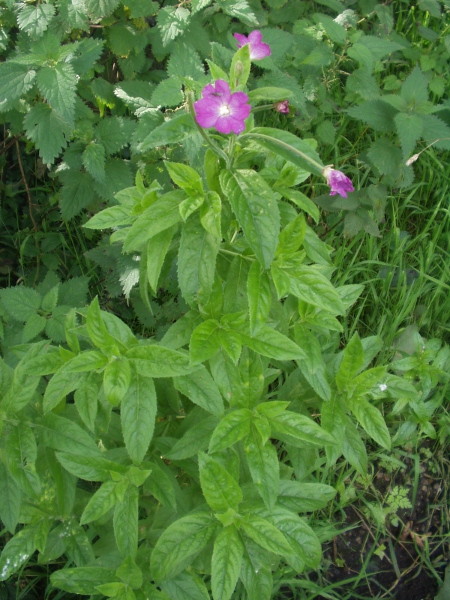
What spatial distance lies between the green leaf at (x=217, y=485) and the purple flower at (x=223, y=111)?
2.64ft

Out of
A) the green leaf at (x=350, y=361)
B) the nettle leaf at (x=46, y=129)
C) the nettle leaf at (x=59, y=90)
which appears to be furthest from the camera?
the nettle leaf at (x=46, y=129)

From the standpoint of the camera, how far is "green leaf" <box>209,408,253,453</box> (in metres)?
1.42

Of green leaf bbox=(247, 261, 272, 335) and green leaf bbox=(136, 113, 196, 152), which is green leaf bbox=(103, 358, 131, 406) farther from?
green leaf bbox=(136, 113, 196, 152)

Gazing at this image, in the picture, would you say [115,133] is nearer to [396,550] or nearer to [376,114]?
[376,114]

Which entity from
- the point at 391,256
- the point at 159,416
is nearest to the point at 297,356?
the point at 159,416

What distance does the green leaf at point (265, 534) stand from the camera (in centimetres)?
139

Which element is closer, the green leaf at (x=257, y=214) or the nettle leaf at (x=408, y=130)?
the green leaf at (x=257, y=214)

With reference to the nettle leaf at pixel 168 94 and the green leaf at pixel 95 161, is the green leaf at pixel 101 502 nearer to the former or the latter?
the green leaf at pixel 95 161

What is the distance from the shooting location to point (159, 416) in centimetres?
186

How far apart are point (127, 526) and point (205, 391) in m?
0.41

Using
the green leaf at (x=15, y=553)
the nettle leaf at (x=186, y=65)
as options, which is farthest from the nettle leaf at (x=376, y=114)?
the green leaf at (x=15, y=553)

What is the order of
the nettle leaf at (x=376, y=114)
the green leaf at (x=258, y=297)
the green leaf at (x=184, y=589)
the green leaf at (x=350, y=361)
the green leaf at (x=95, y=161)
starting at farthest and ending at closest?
the nettle leaf at (x=376, y=114), the green leaf at (x=95, y=161), the green leaf at (x=350, y=361), the green leaf at (x=184, y=589), the green leaf at (x=258, y=297)

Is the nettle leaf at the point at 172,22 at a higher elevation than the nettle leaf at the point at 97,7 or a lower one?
lower

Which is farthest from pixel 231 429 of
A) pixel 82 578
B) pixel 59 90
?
pixel 59 90
